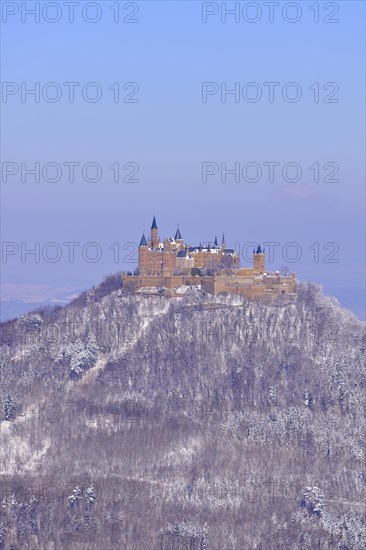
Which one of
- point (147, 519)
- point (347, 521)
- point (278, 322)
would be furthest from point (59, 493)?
point (278, 322)

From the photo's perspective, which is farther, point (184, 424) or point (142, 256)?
point (142, 256)

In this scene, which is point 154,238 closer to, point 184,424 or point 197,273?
point 197,273

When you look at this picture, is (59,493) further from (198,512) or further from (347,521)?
(347,521)

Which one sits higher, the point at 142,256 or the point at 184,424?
the point at 142,256

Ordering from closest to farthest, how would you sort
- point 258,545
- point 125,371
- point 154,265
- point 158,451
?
point 258,545 < point 158,451 < point 125,371 < point 154,265

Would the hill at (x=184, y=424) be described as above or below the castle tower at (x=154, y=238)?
below

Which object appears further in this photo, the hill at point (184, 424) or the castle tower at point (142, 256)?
the castle tower at point (142, 256)

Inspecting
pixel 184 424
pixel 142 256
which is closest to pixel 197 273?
pixel 142 256
